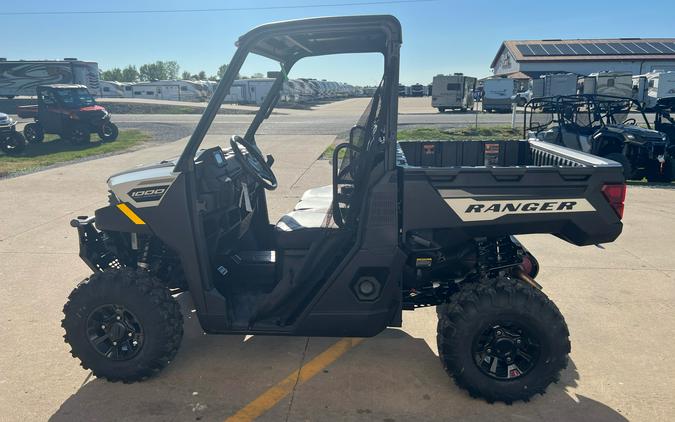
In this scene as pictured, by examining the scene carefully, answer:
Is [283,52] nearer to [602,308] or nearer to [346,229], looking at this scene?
[346,229]

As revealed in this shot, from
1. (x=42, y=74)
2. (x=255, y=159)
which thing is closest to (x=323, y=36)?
(x=255, y=159)

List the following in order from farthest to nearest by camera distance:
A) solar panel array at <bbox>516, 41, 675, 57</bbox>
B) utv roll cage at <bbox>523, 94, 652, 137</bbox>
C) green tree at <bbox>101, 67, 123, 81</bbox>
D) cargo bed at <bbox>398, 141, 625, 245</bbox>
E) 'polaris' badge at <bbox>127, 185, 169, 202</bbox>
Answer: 1. green tree at <bbox>101, 67, 123, 81</bbox>
2. solar panel array at <bbox>516, 41, 675, 57</bbox>
3. utv roll cage at <bbox>523, 94, 652, 137</bbox>
4. 'polaris' badge at <bbox>127, 185, 169, 202</bbox>
5. cargo bed at <bbox>398, 141, 625, 245</bbox>

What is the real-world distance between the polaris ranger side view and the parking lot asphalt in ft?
0.63

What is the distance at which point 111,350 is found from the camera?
3.14 meters

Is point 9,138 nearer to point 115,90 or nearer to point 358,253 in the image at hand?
point 358,253

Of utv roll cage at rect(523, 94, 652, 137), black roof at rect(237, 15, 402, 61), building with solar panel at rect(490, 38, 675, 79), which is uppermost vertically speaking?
building with solar panel at rect(490, 38, 675, 79)

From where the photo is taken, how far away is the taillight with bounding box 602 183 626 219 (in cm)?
286

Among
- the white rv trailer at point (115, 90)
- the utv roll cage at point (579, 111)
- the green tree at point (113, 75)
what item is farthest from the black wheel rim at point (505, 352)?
the green tree at point (113, 75)

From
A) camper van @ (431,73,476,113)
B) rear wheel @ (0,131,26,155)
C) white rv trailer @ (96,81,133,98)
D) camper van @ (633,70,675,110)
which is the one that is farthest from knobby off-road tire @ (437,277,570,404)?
white rv trailer @ (96,81,133,98)

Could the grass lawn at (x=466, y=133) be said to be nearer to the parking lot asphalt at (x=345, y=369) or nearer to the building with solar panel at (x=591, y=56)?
the parking lot asphalt at (x=345, y=369)

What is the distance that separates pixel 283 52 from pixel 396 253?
1866 mm

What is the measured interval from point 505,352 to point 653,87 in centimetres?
3493

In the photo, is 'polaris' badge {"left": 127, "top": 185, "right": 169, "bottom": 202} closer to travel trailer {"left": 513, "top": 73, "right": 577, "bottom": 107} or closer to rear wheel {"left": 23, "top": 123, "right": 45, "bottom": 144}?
rear wheel {"left": 23, "top": 123, "right": 45, "bottom": 144}

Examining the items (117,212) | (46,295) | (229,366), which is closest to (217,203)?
(117,212)
